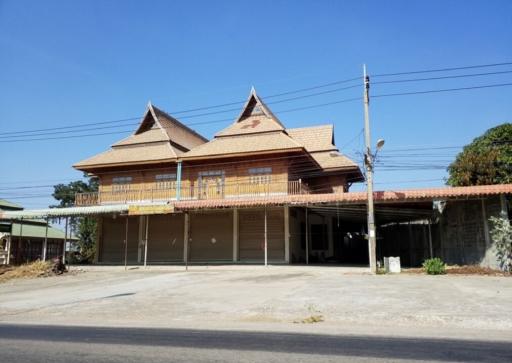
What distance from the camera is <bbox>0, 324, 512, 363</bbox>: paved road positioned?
237 inches

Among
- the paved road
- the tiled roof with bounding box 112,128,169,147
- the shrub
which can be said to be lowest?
the paved road

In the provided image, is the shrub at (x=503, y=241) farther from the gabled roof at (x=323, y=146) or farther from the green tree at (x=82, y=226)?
the green tree at (x=82, y=226)

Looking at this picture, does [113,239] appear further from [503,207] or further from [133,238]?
[503,207]

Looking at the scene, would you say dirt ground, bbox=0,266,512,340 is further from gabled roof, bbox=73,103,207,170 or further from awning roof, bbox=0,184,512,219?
gabled roof, bbox=73,103,207,170

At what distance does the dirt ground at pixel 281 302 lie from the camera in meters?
9.41

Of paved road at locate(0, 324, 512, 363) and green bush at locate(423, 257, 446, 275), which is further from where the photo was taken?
green bush at locate(423, 257, 446, 275)

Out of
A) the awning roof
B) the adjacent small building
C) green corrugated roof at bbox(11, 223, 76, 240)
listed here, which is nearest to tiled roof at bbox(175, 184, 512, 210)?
the awning roof

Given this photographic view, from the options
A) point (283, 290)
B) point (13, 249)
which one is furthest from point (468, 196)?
point (13, 249)

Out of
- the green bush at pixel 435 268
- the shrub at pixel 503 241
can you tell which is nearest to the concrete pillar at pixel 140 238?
the green bush at pixel 435 268

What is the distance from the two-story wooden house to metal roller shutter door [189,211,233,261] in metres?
0.06

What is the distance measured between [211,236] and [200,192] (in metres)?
3.01

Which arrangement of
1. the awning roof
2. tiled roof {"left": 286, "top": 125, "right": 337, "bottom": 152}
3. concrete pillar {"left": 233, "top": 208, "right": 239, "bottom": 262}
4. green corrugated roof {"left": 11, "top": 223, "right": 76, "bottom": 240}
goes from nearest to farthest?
the awning roof, concrete pillar {"left": 233, "top": 208, "right": 239, "bottom": 262}, tiled roof {"left": 286, "top": 125, "right": 337, "bottom": 152}, green corrugated roof {"left": 11, "top": 223, "right": 76, "bottom": 240}

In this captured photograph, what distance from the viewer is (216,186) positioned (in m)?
27.6

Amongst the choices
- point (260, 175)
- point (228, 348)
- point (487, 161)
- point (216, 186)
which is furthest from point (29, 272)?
point (487, 161)
